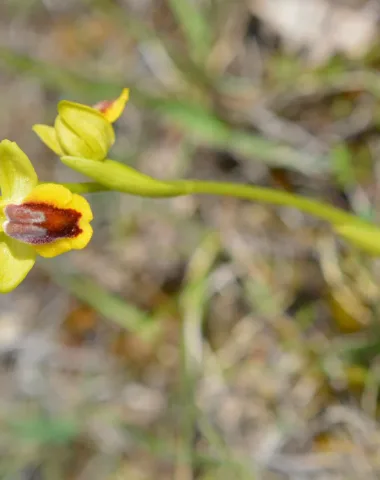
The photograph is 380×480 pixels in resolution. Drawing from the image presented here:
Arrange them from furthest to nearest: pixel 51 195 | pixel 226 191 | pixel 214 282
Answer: pixel 214 282 → pixel 226 191 → pixel 51 195

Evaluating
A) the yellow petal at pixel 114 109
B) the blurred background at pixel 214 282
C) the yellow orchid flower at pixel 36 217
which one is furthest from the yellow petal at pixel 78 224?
the blurred background at pixel 214 282

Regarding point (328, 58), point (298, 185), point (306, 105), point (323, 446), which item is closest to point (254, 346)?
point (323, 446)

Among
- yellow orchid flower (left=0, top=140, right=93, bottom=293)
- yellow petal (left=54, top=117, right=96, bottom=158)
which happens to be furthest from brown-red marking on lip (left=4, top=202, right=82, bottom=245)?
yellow petal (left=54, top=117, right=96, bottom=158)

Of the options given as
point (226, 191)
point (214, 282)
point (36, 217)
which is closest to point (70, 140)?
point (36, 217)

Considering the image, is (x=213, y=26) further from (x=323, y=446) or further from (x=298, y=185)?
(x=323, y=446)

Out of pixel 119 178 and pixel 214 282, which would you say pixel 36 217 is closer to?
pixel 119 178

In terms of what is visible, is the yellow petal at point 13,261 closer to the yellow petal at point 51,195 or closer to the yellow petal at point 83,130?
the yellow petal at point 51,195
